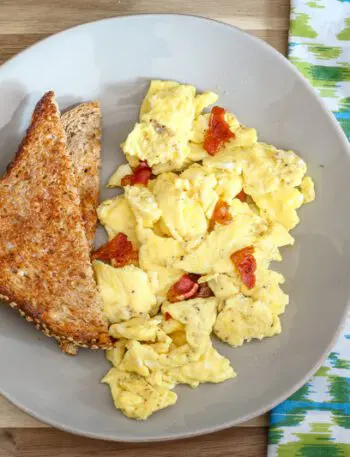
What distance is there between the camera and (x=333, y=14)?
166 inches

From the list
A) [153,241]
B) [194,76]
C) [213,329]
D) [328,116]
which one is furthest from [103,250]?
[328,116]

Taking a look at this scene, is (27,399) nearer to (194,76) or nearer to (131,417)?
(131,417)

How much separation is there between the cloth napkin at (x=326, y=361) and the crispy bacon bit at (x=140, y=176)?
1010 millimetres

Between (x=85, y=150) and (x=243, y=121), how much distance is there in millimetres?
847

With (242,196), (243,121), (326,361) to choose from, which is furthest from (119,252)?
(326,361)

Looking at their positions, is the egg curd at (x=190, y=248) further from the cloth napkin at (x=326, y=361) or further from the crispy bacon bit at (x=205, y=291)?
the cloth napkin at (x=326, y=361)

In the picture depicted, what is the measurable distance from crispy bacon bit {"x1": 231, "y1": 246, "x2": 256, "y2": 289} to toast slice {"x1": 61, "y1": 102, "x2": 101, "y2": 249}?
78 cm

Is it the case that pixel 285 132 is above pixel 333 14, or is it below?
below

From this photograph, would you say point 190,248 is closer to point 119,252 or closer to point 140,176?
point 119,252

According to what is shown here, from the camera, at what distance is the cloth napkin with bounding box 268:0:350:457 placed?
3.86 metres

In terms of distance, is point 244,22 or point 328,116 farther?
point 244,22

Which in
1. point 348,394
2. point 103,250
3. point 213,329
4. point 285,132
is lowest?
point 348,394

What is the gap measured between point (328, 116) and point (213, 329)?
1.23m

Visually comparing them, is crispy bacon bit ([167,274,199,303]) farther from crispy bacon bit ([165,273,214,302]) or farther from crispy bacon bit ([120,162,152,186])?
crispy bacon bit ([120,162,152,186])
